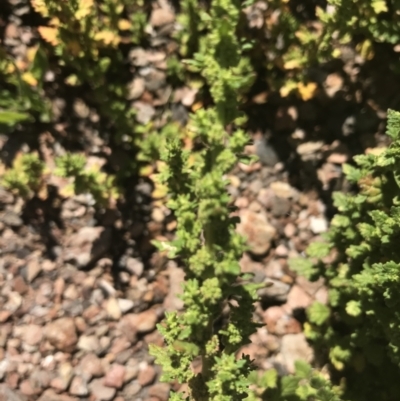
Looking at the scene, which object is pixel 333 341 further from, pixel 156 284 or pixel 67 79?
pixel 67 79

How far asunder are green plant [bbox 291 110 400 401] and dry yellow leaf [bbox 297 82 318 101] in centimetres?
52

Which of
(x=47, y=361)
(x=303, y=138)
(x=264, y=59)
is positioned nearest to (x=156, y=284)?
(x=47, y=361)

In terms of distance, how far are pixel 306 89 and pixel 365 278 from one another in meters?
1.09

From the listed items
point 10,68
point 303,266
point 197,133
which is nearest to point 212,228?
point 197,133

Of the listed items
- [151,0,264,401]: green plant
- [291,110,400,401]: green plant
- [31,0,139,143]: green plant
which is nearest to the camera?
[151,0,264,401]: green plant

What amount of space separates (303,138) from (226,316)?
103 centimetres

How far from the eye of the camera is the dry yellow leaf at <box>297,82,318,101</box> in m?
2.77

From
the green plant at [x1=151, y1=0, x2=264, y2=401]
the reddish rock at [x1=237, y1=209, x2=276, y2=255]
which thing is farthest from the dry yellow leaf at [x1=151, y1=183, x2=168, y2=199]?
the green plant at [x1=151, y1=0, x2=264, y2=401]

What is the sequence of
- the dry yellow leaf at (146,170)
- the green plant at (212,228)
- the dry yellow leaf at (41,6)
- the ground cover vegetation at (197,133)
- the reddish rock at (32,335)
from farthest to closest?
1. the dry yellow leaf at (146,170)
2. the reddish rock at (32,335)
3. the dry yellow leaf at (41,6)
4. the ground cover vegetation at (197,133)
5. the green plant at (212,228)

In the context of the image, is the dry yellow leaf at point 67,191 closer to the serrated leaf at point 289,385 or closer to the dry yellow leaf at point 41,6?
the dry yellow leaf at point 41,6

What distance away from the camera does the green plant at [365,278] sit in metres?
1.99

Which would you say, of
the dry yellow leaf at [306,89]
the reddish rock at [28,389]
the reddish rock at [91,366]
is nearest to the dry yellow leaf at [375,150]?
the dry yellow leaf at [306,89]

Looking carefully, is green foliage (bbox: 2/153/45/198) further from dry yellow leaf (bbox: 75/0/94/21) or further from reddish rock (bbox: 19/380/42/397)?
reddish rock (bbox: 19/380/42/397)

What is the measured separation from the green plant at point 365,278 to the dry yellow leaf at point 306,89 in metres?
0.52
